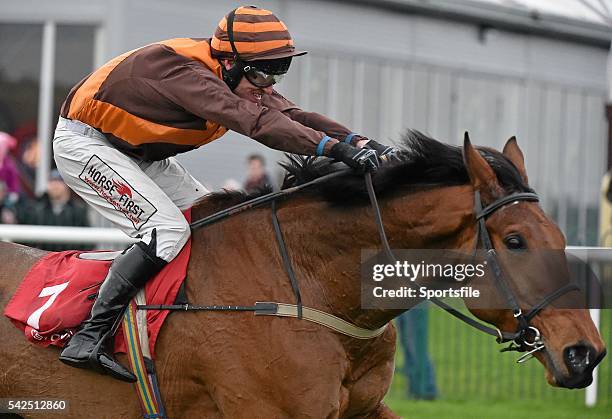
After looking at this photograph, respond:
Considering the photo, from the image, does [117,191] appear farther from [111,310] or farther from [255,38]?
[255,38]

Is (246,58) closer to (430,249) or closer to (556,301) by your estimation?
(430,249)

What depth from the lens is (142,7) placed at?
11539mm

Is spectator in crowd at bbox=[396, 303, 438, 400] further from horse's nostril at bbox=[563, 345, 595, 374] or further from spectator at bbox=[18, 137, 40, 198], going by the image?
spectator at bbox=[18, 137, 40, 198]

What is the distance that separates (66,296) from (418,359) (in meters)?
4.46

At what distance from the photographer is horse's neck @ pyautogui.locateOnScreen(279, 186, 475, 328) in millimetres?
4234

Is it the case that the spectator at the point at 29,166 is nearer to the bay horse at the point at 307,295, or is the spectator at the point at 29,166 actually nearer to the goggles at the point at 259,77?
the bay horse at the point at 307,295

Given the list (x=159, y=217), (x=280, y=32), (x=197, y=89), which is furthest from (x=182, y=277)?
(x=280, y=32)

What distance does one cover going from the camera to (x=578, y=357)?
12.7ft

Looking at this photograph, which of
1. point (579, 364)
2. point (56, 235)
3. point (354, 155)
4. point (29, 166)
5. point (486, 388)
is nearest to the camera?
point (579, 364)

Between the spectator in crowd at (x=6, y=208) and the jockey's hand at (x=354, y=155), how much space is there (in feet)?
17.0

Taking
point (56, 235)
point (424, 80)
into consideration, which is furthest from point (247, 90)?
point (424, 80)

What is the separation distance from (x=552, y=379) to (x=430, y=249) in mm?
700

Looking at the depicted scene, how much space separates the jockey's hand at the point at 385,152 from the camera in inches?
175

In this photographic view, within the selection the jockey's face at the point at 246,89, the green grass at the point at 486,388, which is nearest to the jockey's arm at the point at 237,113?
the jockey's face at the point at 246,89
